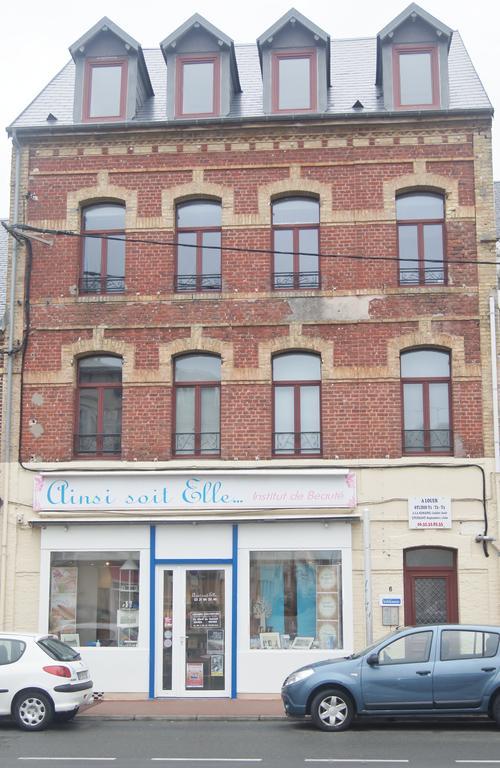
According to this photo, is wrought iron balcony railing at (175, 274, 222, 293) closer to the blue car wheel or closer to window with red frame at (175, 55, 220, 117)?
window with red frame at (175, 55, 220, 117)

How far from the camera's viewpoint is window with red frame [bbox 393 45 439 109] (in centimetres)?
1941

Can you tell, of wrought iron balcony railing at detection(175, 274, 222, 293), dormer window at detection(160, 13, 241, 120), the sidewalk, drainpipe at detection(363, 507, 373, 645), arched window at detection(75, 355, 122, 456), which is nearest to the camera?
the sidewalk

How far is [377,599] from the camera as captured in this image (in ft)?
58.0

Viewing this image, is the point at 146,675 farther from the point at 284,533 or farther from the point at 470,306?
the point at 470,306

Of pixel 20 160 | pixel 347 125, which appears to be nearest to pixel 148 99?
pixel 20 160

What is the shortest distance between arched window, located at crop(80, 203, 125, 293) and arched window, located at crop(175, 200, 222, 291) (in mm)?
1166

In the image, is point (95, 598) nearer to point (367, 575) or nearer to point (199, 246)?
point (367, 575)

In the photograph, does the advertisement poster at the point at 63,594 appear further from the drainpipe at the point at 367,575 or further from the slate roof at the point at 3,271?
the drainpipe at the point at 367,575

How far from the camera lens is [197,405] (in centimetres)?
1881

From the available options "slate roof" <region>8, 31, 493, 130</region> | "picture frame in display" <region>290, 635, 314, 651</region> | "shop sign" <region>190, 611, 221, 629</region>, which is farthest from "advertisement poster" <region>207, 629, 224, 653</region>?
"slate roof" <region>8, 31, 493, 130</region>

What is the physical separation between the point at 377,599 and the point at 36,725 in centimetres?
660

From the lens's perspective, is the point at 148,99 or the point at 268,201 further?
the point at 148,99

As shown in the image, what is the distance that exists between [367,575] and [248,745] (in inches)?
216

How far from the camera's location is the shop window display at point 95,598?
18141mm
